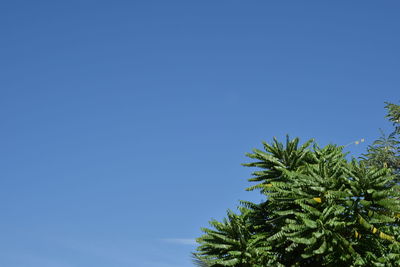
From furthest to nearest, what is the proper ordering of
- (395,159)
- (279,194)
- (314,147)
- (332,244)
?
(395,159), (314,147), (279,194), (332,244)

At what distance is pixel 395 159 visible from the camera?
4228 centimetres

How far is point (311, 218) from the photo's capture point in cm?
2288

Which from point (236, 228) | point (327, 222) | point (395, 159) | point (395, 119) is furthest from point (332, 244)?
point (395, 119)

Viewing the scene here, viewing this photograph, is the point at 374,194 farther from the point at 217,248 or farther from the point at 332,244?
the point at 217,248

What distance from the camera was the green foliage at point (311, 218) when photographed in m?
22.4

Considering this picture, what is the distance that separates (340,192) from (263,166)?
7.08 m

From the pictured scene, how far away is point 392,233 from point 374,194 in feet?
8.19

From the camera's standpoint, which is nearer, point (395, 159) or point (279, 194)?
point (279, 194)

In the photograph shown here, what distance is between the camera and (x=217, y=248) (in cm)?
2684

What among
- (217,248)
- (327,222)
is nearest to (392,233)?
(327,222)

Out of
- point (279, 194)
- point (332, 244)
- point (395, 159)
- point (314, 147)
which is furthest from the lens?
point (395, 159)

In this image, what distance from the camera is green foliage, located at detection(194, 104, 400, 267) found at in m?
22.4

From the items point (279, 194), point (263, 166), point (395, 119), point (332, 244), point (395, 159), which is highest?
point (395, 119)

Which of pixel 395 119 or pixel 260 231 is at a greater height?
pixel 395 119
